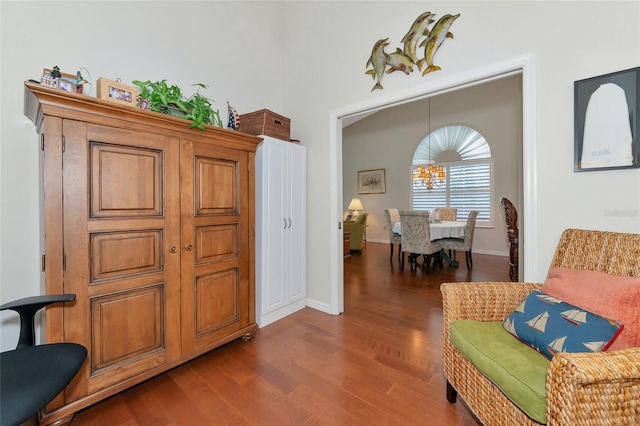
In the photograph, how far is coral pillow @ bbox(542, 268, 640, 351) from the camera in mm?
1045

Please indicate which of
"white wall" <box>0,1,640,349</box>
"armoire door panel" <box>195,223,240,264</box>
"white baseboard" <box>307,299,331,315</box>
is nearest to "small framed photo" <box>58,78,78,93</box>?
"white wall" <box>0,1,640,349</box>

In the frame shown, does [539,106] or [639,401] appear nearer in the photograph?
[639,401]

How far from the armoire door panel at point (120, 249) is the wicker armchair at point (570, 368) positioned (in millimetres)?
1689

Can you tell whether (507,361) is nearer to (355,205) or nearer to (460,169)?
(460,169)

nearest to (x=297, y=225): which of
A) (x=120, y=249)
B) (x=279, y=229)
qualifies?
(x=279, y=229)

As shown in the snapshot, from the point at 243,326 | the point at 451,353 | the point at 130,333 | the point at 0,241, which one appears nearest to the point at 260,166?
the point at 243,326

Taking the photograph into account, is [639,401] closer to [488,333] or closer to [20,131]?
[488,333]

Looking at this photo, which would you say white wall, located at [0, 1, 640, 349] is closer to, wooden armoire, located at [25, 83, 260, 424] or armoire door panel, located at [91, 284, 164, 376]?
wooden armoire, located at [25, 83, 260, 424]

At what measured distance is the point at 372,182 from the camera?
7.71 metres

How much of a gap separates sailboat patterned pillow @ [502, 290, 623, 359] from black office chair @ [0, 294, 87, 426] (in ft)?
6.21

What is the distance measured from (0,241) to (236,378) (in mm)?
1602

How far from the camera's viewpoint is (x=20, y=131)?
1.58 metres

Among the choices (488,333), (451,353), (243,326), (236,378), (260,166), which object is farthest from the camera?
(260,166)

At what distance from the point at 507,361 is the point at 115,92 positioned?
239cm
